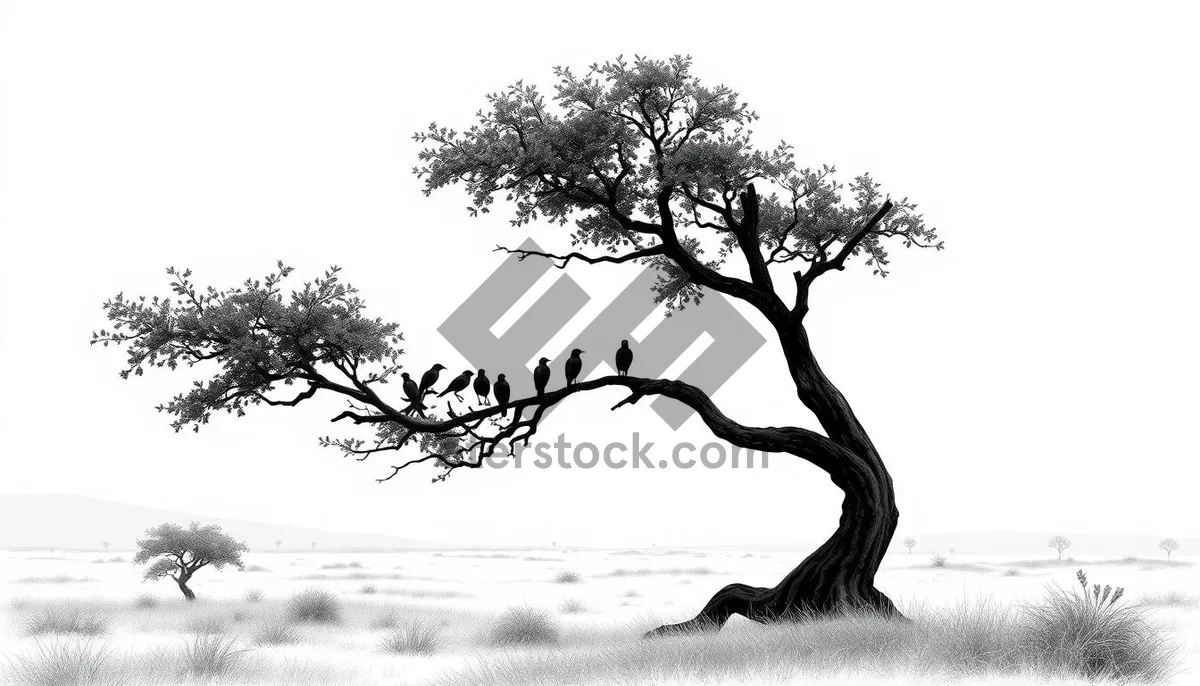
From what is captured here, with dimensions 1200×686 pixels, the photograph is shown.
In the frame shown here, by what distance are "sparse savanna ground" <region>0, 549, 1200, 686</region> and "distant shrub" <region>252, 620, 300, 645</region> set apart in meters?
0.03

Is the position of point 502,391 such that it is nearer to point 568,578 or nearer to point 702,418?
point 702,418

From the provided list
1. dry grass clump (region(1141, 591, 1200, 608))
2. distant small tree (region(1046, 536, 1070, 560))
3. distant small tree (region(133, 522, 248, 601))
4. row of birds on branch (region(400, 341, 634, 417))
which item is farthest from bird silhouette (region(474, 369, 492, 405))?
distant small tree (region(1046, 536, 1070, 560))

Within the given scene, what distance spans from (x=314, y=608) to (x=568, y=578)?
28.4 feet

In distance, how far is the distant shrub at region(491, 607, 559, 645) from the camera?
1371cm

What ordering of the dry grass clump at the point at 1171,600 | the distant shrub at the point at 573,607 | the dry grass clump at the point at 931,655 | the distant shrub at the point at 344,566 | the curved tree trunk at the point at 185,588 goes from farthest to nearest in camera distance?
1. the distant shrub at the point at 344,566
2. the curved tree trunk at the point at 185,588
3. the distant shrub at the point at 573,607
4. the dry grass clump at the point at 1171,600
5. the dry grass clump at the point at 931,655

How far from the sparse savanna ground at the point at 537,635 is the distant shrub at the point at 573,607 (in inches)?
1.3

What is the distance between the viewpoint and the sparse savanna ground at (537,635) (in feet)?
29.3

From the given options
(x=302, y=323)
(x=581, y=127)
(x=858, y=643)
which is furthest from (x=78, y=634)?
(x=858, y=643)

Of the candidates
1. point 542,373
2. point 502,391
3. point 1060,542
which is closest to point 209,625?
point 502,391

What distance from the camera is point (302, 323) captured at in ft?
39.4

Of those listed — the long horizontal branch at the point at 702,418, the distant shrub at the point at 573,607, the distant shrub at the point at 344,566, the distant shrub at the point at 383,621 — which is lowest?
the distant shrub at the point at 344,566

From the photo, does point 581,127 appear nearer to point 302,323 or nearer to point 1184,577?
point 302,323

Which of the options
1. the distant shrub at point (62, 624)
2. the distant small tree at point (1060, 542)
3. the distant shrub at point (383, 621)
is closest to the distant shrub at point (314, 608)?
the distant shrub at point (383, 621)

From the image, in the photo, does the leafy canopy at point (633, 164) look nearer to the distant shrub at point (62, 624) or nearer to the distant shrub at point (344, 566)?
the distant shrub at point (62, 624)
